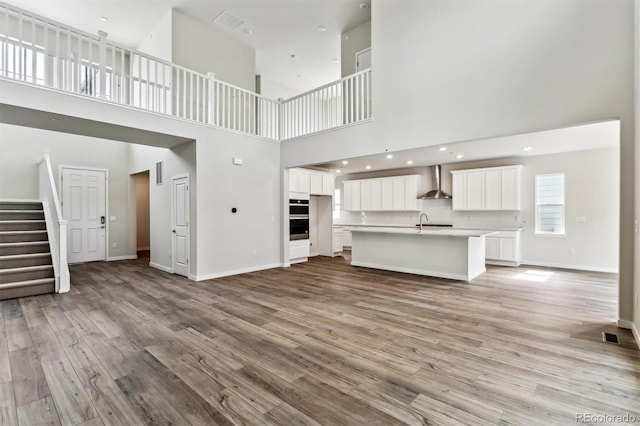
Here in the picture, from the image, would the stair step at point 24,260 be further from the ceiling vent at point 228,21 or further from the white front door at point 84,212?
the ceiling vent at point 228,21

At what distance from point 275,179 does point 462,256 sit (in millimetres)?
4415

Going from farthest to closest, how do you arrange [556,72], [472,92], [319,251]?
[319,251]
[472,92]
[556,72]

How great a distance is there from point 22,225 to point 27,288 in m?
1.70

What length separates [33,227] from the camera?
227 inches

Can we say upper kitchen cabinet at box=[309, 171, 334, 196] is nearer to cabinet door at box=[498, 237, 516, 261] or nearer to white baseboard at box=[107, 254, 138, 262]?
cabinet door at box=[498, 237, 516, 261]

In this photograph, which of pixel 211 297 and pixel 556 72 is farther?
pixel 211 297

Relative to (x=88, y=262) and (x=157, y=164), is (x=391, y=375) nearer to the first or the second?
(x=157, y=164)

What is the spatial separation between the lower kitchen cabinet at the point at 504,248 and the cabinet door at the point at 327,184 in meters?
4.25

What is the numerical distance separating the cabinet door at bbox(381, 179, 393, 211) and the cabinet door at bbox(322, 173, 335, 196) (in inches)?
66.2

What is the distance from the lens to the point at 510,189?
7.17 m

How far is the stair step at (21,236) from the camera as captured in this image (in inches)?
207

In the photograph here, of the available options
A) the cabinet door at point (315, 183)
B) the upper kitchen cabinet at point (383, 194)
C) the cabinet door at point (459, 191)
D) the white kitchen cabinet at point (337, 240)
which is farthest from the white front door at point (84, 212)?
the cabinet door at point (459, 191)

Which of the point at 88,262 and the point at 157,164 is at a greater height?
the point at 157,164

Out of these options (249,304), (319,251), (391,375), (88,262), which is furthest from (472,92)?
(88,262)
